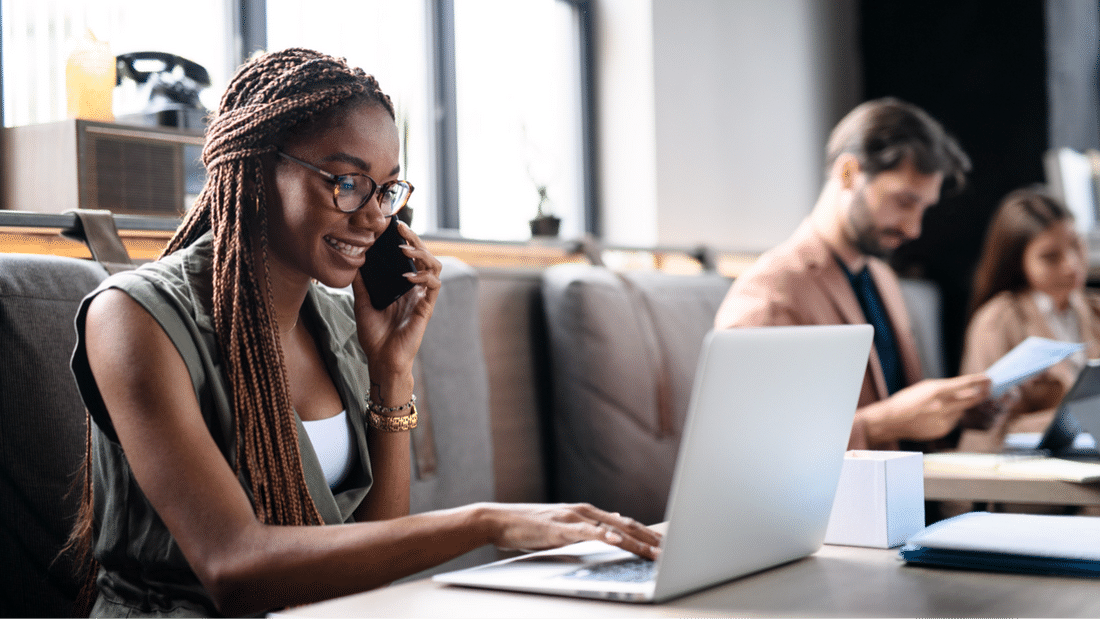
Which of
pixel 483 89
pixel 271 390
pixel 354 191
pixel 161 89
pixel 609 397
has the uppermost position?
pixel 483 89

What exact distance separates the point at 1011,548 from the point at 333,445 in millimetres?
831

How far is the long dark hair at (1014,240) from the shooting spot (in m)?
3.35

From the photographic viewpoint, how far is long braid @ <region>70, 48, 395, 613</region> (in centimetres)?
114

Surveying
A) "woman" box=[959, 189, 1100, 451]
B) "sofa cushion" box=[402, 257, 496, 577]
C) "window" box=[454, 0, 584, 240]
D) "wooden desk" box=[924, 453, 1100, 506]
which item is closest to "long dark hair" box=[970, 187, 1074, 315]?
"woman" box=[959, 189, 1100, 451]

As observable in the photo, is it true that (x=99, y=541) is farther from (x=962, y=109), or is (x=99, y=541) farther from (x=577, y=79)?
(x=962, y=109)

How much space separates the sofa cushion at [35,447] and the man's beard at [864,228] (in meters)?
1.71

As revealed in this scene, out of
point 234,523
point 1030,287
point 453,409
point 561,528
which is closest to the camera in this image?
point 561,528

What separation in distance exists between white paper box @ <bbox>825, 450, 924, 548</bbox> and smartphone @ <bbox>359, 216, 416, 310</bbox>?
27.1 inches

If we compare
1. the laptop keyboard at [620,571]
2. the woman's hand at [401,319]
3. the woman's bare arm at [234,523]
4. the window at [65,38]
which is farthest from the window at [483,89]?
the laptop keyboard at [620,571]

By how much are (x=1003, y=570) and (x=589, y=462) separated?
1487 millimetres

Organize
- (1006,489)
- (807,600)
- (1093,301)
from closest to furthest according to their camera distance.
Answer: (807,600), (1006,489), (1093,301)

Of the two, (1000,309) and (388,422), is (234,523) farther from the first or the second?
(1000,309)

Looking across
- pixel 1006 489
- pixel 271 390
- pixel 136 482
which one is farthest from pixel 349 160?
pixel 1006 489

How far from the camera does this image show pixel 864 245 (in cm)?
233
